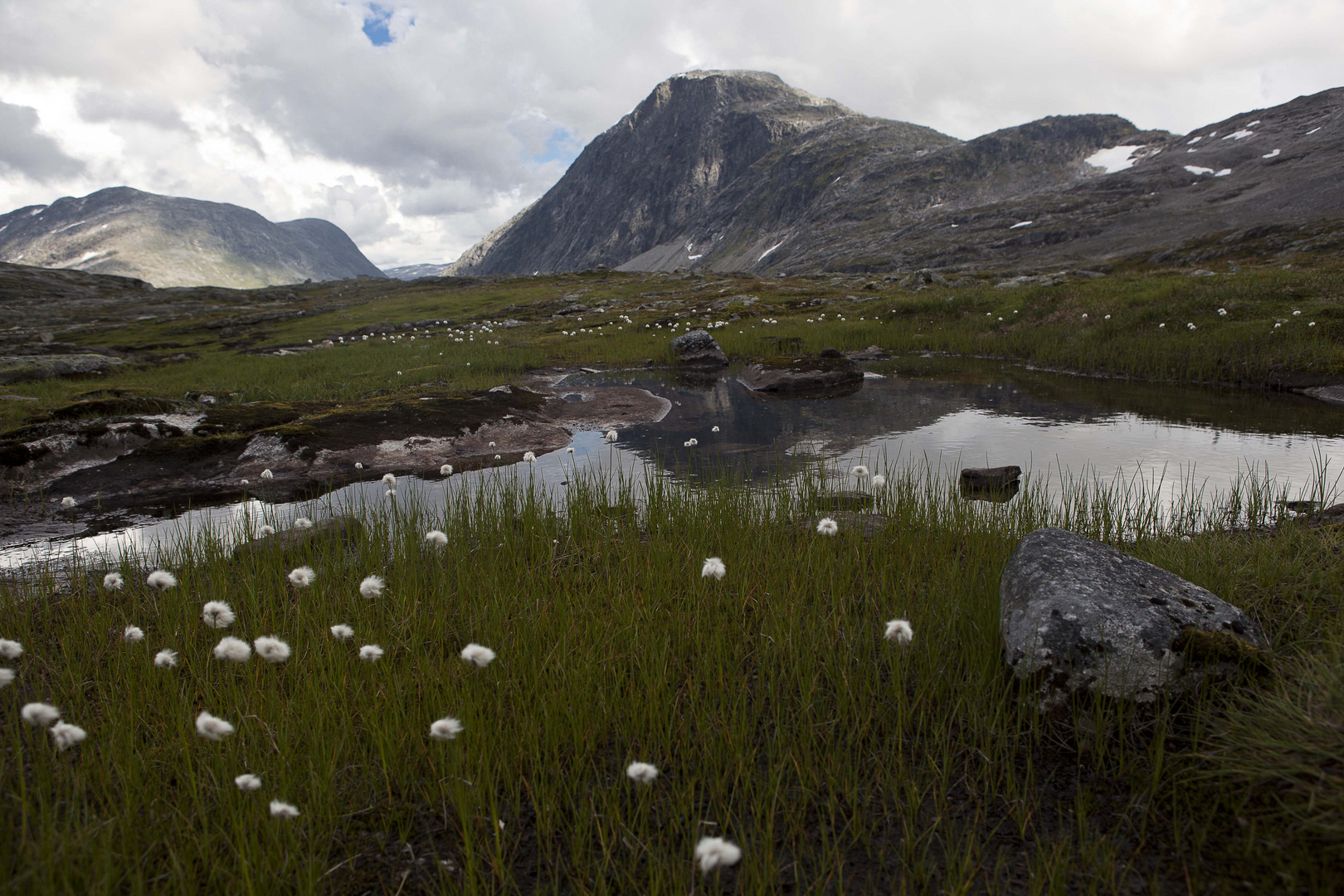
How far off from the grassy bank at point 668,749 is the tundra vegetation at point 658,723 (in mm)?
19

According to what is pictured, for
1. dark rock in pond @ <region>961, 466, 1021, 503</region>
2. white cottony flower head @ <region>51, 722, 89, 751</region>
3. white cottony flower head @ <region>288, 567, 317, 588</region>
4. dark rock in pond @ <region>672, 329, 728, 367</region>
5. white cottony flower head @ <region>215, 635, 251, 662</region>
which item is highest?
dark rock in pond @ <region>672, 329, 728, 367</region>

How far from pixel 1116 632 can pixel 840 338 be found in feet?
73.0

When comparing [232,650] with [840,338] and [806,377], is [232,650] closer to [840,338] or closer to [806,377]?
[806,377]

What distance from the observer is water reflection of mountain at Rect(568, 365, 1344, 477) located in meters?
10.3

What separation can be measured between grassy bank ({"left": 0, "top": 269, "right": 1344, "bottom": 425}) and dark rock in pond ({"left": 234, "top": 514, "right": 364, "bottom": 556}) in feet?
31.8

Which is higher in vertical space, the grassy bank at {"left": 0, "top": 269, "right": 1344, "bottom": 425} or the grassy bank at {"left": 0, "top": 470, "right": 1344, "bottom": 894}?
the grassy bank at {"left": 0, "top": 269, "right": 1344, "bottom": 425}

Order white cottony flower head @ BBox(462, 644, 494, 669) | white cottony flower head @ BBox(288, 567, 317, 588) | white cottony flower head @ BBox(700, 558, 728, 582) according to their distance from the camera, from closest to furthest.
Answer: white cottony flower head @ BBox(462, 644, 494, 669), white cottony flower head @ BBox(700, 558, 728, 582), white cottony flower head @ BBox(288, 567, 317, 588)

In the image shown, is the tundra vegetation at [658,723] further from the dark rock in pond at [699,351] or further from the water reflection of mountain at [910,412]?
the dark rock in pond at [699,351]

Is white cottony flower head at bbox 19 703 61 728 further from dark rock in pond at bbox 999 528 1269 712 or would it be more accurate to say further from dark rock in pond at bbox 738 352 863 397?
dark rock in pond at bbox 738 352 863 397

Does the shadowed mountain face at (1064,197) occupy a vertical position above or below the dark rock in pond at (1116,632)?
above

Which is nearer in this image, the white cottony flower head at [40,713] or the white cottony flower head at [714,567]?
the white cottony flower head at [40,713]

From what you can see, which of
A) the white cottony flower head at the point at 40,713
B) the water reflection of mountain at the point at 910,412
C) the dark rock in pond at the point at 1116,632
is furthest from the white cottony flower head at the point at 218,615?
the water reflection of mountain at the point at 910,412

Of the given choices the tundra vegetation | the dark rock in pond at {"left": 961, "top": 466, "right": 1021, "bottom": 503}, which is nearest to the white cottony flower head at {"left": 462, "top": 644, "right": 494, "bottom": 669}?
the tundra vegetation

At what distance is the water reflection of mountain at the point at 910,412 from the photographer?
407 inches
